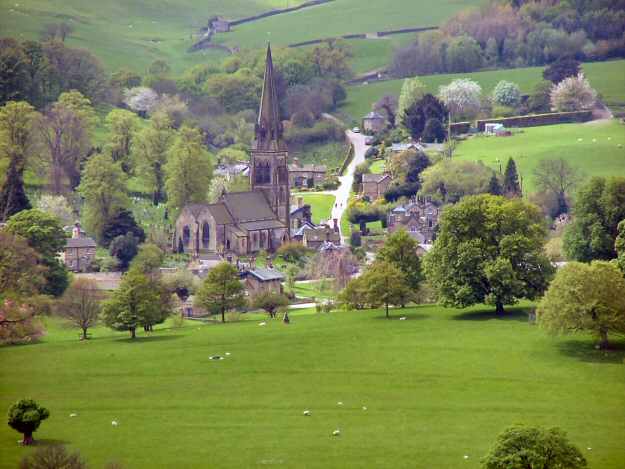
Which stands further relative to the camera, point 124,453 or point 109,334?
point 109,334

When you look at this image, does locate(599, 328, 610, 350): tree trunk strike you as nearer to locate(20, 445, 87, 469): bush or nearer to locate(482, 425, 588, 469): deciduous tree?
locate(482, 425, 588, 469): deciduous tree

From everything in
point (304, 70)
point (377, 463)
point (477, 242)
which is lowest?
point (377, 463)

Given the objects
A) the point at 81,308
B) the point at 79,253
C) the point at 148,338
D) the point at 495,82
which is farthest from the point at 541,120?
the point at 148,338

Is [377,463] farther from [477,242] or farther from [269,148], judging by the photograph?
[269,148]

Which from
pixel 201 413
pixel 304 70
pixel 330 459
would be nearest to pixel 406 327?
pixel 201 413

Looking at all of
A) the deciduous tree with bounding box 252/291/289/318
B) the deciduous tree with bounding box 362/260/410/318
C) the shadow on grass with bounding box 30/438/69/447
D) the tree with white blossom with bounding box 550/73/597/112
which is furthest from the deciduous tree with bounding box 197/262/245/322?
the tree with white blossom with bounding box 550/73/597/112

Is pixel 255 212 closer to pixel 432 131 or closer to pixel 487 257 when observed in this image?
pixel 432 131
